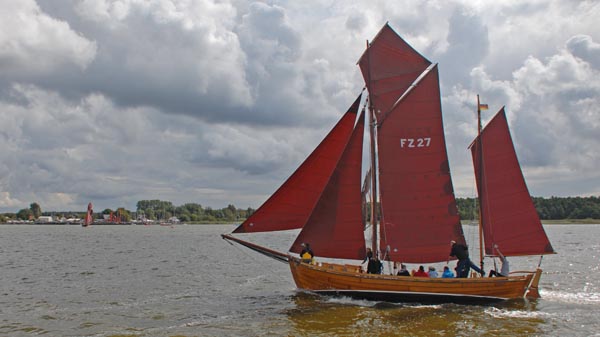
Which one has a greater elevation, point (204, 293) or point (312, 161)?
point (312, 161)

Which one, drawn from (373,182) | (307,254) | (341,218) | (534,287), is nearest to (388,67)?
(373,182)

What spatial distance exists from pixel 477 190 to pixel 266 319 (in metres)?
13.0

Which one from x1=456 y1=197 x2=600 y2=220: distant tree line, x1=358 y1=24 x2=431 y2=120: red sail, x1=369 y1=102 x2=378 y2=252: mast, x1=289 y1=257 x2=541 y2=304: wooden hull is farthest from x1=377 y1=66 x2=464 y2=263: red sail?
x1=456 y1=197 x2=600 y2=220: distant tree line

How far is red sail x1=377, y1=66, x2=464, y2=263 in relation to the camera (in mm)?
26797

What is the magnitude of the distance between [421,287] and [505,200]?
6811 mm

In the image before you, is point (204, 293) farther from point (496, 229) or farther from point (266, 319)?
point (496, 229)

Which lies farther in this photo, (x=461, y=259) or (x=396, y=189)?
(x=396, y=189)

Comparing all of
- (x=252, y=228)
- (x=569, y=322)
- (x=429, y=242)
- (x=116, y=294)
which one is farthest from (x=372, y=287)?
(x=116, y=294)

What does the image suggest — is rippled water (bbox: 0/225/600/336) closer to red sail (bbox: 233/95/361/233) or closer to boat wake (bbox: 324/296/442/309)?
boat wake (bbox: 324/296/442/309)

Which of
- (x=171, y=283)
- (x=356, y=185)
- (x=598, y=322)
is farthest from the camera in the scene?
(x=171, y=283)

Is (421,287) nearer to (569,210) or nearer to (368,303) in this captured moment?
(368,303)

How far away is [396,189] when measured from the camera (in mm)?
26875

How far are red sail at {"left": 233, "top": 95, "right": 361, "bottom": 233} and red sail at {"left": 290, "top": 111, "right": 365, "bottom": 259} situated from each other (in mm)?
947

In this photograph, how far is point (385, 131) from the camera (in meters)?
27.1
